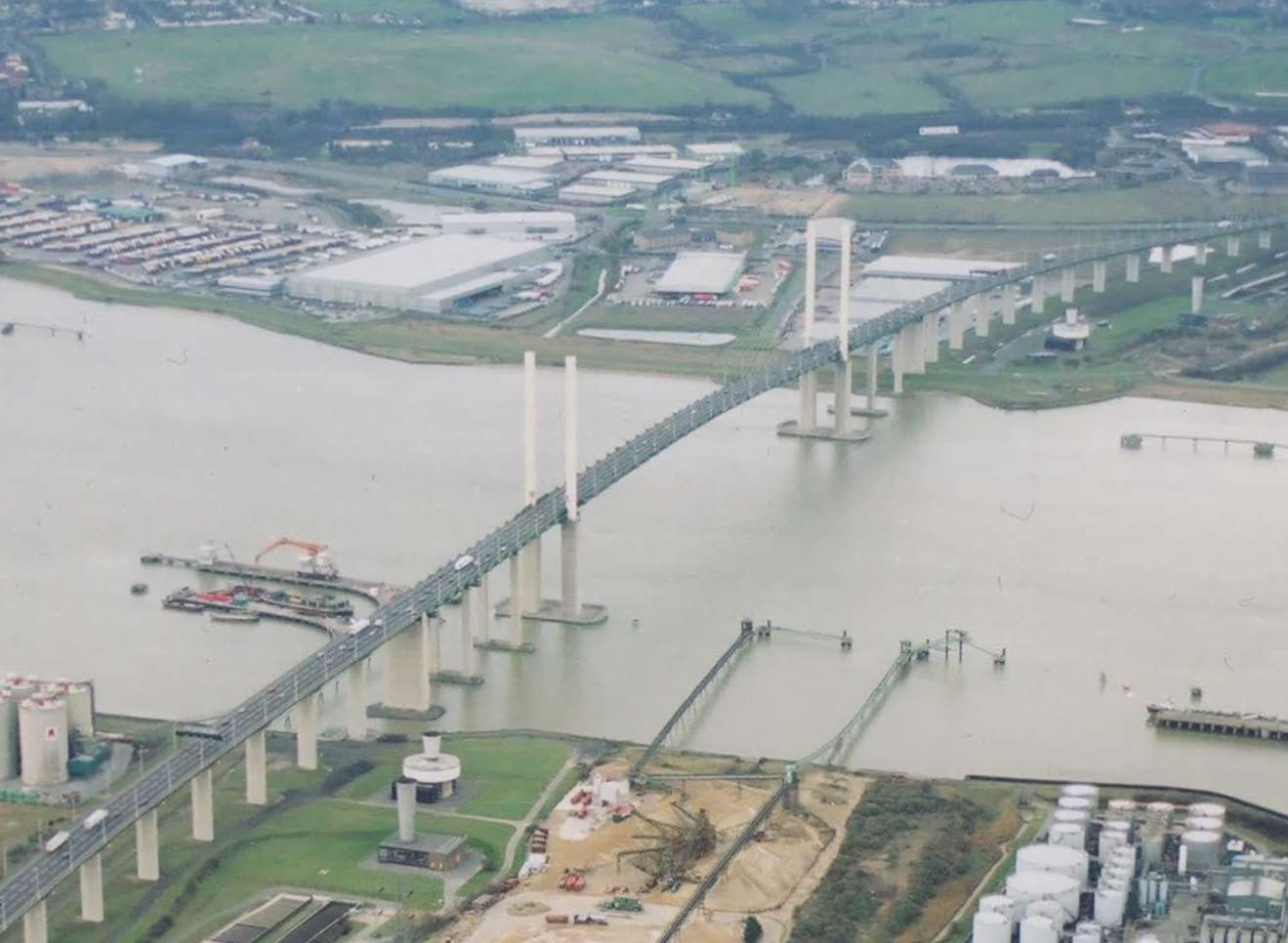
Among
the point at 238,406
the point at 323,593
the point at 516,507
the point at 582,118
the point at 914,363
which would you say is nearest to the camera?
the point at 323,593

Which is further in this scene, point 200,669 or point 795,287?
point 795,287

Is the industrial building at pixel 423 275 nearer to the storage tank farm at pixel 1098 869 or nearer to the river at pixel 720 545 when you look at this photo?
the river at pixel 720 545

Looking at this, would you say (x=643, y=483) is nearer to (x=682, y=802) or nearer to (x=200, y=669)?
(x=200, y=669)

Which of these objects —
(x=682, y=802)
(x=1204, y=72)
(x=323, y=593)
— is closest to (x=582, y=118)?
(x=1204, y=72)

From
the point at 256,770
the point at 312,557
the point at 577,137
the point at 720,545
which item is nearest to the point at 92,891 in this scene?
A: the point at 256,770

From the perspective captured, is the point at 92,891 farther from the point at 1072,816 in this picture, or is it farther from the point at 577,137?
the point at 577,137

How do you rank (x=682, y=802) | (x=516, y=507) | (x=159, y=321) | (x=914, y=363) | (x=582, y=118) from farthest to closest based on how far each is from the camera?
(x=582, y=118), (x=159, y=321), (x=914, y=363), (x=516, y=507), (x=682, y=802)

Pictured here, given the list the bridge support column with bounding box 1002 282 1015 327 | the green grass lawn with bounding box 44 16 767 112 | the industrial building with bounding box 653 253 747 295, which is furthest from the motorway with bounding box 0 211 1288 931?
the green grass lawn with bounding box 44 16 767 112
